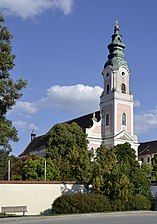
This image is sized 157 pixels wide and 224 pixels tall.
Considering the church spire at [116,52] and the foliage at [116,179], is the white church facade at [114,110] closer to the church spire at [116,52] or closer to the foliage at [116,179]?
the church spire at [116,52]

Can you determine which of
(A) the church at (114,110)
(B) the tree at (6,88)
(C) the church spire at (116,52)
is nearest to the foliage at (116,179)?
(B) the tree at (6,88)

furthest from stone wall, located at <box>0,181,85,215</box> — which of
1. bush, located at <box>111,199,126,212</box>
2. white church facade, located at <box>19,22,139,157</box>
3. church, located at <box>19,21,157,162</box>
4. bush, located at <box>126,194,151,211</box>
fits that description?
white church facade, located at <box>19,22,139,157</box>

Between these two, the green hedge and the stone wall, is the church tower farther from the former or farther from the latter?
the stone wall

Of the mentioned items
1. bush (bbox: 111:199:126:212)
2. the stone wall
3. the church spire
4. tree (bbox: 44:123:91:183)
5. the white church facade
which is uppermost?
the church spire

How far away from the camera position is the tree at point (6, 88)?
72.1 feet

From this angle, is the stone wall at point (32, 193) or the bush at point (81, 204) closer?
the bush at point (81, 204)

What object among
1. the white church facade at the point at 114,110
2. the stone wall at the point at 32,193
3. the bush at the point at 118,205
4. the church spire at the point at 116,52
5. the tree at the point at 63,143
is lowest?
the bush at the point at 118,205

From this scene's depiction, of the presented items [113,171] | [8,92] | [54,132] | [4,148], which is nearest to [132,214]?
[113,171]

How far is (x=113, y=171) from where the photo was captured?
3031cm

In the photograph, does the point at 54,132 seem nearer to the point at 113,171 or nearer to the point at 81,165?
the point at 81,165

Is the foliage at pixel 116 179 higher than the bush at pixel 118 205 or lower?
higher

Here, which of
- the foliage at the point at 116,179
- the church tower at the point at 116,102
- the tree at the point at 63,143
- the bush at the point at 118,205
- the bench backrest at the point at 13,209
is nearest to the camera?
the bench backrest at the point at 13,209

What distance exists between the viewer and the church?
72.9 meters

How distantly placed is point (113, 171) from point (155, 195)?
5.46 m
